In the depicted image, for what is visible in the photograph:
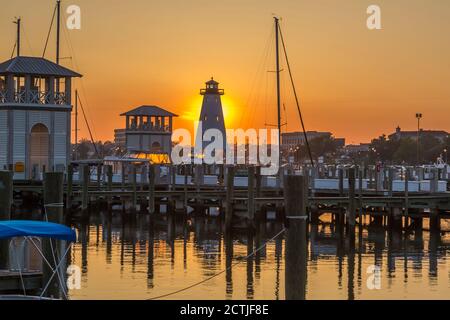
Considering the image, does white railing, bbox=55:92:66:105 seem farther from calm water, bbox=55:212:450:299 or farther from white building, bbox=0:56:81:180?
calm water, bbox=55:212:450:299

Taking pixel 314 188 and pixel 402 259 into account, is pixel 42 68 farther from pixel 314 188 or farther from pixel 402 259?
pixel 402 259

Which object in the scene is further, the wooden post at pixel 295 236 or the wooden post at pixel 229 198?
the wooden post at pixel 229 198

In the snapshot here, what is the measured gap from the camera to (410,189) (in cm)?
5412

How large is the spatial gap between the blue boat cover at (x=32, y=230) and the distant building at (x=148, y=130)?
7208cm

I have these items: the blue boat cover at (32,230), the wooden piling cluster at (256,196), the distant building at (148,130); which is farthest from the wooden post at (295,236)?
the distant building at (148,130)

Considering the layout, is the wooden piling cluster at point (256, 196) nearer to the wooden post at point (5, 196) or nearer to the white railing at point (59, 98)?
the white railing at point (59, 98)

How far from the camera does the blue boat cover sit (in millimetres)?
22047

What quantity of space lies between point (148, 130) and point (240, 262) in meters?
61.4

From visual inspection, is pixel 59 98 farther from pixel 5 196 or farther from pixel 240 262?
pixel 5 196

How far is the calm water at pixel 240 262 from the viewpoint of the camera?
2948cm

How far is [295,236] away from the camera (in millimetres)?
19516

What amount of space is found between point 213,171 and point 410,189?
31885 mm

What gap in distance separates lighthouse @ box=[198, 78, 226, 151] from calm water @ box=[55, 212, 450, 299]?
223 feet
